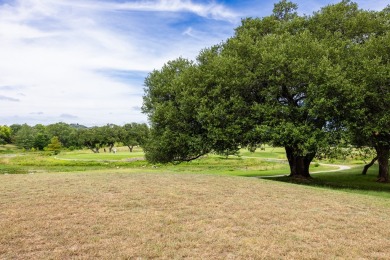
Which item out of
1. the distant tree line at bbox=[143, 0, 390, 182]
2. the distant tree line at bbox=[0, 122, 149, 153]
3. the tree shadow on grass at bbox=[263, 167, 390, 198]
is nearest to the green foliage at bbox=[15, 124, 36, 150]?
the distant tree line at bbox=[0, 122, 149, 153]

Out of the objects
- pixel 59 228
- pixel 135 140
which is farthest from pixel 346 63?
pixel 135 140

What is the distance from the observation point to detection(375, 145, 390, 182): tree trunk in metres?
30.7

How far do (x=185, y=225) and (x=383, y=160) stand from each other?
94.0 ft

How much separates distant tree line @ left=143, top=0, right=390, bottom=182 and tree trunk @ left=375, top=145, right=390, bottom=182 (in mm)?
220

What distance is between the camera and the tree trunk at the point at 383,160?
30.7 m

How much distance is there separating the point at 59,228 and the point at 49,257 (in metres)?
2.55

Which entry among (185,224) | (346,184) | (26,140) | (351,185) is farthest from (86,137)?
(185,224)

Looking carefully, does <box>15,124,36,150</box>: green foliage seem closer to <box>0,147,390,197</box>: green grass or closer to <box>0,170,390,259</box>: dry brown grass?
<box>0,147,390,197</box>: green grass

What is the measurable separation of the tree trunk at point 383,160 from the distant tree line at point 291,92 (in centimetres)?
22

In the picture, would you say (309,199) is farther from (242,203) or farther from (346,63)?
(346,63)

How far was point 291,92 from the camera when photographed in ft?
90.2

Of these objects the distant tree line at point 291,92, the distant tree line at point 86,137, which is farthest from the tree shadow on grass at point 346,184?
the distant tree line at point 86,137

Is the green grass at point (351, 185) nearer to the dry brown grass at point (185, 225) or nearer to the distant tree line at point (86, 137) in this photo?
the dry brown grass at point (185, 225)

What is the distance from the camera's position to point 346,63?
2619 centimetres
